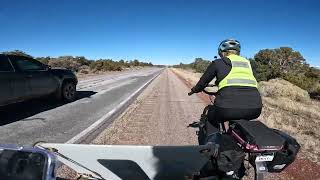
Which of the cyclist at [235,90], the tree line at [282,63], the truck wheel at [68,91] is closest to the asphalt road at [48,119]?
the truck wheel at [68,91]

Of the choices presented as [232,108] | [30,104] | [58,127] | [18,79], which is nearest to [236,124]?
[232,108]

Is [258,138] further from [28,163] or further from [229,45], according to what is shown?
[28,163]

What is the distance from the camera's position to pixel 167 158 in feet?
12.4

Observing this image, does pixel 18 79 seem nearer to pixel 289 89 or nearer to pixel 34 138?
pixel 34 138

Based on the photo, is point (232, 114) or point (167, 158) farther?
point (232, 114)

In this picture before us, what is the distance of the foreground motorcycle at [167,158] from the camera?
285 centimetres

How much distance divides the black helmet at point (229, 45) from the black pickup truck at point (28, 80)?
6.70 m

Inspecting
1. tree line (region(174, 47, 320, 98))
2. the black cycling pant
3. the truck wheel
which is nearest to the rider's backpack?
the black cycling pant

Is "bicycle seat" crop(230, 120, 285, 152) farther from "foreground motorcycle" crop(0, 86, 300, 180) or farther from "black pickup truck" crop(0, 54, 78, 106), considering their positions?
"black pickup truck" crop(0, 54, 78, 106)

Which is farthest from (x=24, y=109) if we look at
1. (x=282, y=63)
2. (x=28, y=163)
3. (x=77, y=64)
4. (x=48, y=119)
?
(x=77, y=64)

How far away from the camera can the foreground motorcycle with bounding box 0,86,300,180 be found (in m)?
2.85

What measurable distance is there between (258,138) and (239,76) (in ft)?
3.97

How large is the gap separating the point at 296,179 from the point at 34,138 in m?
5.09

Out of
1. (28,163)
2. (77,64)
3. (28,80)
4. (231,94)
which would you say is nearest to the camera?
(28,163)
